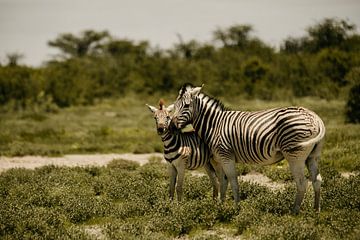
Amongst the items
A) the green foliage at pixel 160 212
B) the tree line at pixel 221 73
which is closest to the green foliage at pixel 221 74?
the tree line at pixel 221 73

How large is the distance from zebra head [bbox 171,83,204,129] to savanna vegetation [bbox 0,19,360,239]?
61.3 inches

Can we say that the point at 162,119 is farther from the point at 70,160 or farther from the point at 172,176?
the point at 70,160

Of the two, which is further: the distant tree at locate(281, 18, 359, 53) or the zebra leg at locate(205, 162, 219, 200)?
the distant tree at locate(281, 18, 359, 53)

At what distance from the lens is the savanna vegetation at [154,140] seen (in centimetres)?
916

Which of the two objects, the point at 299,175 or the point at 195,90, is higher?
the point at 195,90

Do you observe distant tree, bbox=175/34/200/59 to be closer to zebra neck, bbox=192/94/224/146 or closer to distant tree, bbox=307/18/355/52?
distant tree, bbox=307/18/355/52

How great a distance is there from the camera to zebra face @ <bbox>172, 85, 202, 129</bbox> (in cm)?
1056

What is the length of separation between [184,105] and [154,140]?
42.2ft

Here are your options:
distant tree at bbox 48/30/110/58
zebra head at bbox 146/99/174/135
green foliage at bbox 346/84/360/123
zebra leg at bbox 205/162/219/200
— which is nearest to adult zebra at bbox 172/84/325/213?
zebra head at bbox 146/99/174/135

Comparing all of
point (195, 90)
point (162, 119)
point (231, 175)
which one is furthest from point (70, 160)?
point (231, 175)

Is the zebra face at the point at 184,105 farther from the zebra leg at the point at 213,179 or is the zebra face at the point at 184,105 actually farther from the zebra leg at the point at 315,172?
the zebra leg at the point at 315,172

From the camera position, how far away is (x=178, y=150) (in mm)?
10562

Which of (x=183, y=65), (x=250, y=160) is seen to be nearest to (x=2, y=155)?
(x=250, y=160)

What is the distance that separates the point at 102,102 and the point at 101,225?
122 ft
